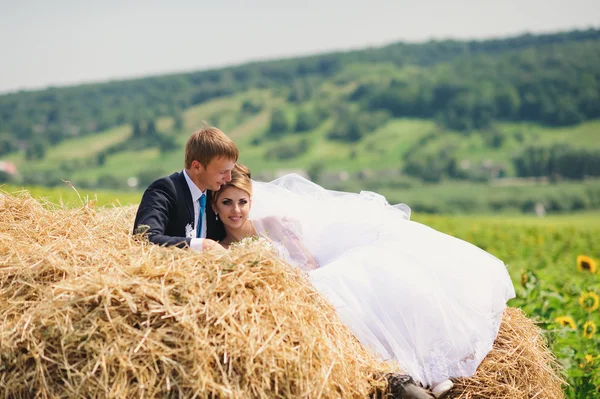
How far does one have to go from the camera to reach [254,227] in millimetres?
5059

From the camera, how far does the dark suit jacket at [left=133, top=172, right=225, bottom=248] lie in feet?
14.2

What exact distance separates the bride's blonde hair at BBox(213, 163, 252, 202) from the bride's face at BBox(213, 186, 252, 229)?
0.09 ft

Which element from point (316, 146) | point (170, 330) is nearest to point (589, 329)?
point (170, 330)

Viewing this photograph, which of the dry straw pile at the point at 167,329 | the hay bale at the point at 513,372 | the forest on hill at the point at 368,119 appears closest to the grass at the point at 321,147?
the forest on hill at the point at 368,119

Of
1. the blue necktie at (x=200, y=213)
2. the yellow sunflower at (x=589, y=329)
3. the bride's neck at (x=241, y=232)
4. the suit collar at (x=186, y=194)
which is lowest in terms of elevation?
the yellow sunflower at (x=589, y=329)

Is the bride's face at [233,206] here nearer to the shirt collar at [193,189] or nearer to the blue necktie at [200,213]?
the blue necktie at [200,213]

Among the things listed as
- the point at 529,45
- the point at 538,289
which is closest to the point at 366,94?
the point at 529,45

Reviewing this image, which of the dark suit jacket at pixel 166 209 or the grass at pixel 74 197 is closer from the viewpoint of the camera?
the dark suit jacket at pixel 166 209

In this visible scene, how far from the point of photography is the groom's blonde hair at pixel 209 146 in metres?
4.48

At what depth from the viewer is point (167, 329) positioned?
307 cm

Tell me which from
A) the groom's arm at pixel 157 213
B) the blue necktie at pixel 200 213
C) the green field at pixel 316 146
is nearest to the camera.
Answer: the groom's arm at pixel 157 213

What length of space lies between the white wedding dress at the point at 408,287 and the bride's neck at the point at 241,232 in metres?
0.08

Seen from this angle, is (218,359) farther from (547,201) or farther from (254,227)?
(547,201)

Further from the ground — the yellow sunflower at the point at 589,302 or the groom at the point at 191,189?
the groom at the point at 191,189
